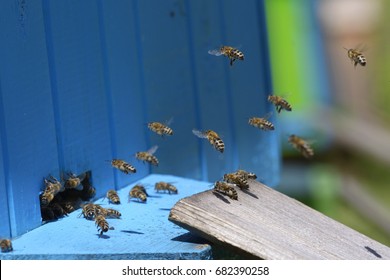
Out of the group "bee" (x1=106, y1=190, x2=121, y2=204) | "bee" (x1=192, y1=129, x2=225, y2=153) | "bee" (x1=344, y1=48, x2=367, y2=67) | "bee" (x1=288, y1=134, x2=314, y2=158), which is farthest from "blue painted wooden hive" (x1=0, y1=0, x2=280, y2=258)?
"bee" (x1=344, y1=48, x2=367, y2=67)

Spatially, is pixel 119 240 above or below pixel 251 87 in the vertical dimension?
below

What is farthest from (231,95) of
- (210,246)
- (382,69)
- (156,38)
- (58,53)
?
(382,69)

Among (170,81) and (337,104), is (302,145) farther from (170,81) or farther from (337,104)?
(337,104)

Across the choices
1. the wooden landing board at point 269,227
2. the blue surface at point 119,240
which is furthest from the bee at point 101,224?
the wooden landing board at point 269,227

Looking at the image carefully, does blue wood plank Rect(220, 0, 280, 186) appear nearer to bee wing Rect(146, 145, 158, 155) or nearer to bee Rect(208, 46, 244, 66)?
bee Rect(208, 46, 244, 66)

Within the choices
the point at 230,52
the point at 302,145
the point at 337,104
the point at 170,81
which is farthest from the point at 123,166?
the point at 337,104

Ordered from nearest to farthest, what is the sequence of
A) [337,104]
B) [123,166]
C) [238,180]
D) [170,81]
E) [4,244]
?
[4,244], [238,180], [123,166], [170,81], [337,104]

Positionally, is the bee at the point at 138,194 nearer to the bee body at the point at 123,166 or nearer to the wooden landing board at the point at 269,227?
the bee body at the point at 123,166

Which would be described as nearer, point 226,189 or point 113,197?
point 226,189

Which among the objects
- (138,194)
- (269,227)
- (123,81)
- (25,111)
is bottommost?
(269,227)
